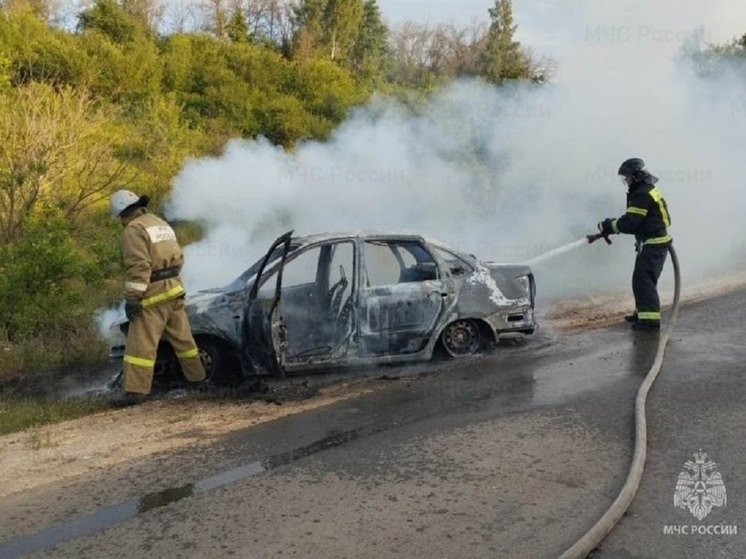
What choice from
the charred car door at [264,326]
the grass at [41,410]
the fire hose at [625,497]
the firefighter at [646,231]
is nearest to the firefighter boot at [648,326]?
the firefighter at [646,231]

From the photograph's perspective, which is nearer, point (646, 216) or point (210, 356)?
point (210, 356)

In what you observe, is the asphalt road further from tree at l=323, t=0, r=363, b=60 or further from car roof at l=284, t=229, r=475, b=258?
tree at l=323, t=0, r=363, b=60

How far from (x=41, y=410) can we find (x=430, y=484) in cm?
367

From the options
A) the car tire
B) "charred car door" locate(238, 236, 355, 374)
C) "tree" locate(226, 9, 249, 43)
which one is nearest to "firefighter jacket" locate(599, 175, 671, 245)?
"charred car door" locate(238, 236, 355, 374)

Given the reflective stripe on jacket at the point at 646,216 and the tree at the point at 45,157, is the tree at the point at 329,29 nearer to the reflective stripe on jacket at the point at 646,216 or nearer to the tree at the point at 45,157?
the tree at the point at 45,157

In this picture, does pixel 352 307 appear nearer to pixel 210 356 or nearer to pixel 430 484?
pixel 210 356

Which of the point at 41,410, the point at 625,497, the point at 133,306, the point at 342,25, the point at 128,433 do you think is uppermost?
the point at 342,25

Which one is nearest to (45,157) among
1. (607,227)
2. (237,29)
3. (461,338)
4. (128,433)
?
(128,433)

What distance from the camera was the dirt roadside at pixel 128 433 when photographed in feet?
16.1

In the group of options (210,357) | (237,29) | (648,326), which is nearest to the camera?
(210,357)

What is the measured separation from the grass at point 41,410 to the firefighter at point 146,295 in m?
0.24

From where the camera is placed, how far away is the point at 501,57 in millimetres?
21656

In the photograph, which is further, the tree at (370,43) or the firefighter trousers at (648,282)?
the tree at (370,43)

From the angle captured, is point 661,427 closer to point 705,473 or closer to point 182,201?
point 705,473
